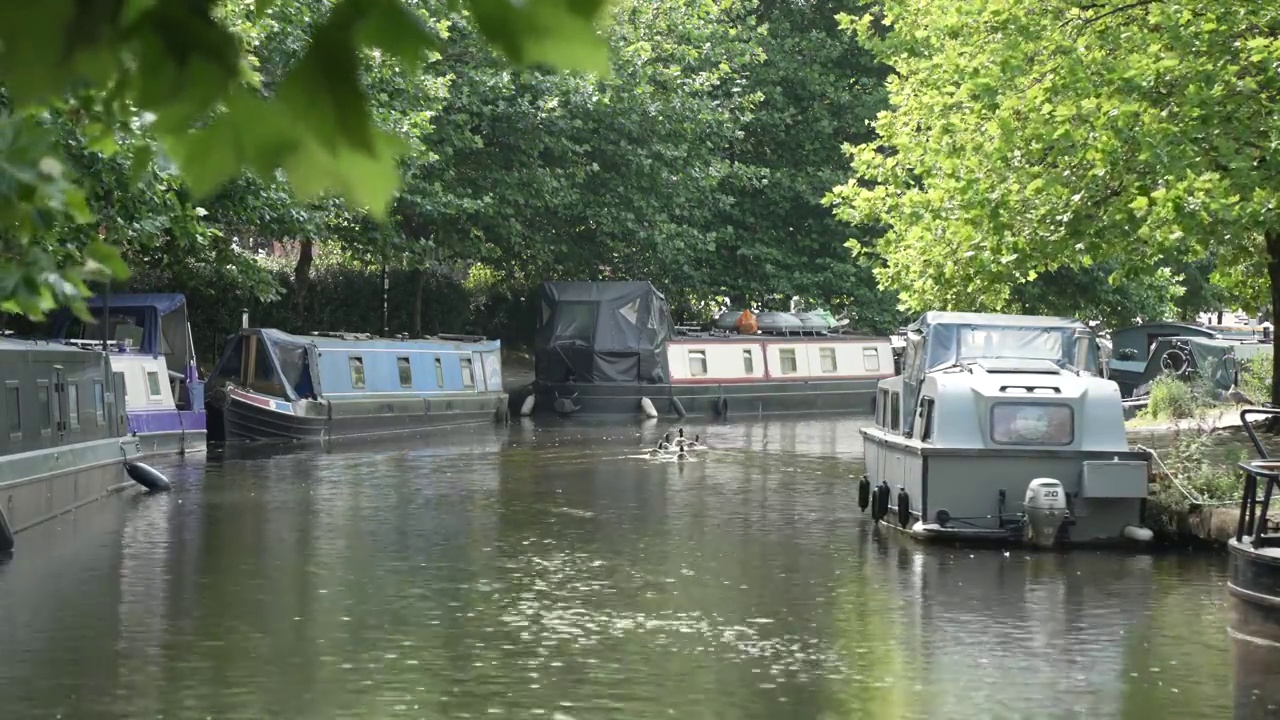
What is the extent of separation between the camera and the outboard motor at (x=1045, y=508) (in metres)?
16.7

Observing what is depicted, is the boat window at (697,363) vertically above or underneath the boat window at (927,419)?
above

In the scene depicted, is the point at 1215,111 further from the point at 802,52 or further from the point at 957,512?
the point at 802,52

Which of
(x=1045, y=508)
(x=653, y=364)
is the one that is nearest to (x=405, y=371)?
(x=653, y=364)

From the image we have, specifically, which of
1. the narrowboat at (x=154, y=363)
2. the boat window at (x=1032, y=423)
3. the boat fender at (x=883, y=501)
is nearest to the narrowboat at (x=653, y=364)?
the narrowboat at (x=154, y=363)

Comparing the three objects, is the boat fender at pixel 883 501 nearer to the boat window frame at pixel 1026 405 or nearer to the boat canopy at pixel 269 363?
the boat window frame at pixel 1026 405

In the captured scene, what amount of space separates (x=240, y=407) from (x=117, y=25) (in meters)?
29.5

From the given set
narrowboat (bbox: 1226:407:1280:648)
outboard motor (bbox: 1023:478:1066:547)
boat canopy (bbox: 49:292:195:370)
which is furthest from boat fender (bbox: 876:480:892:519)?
boat canopy (bbox: 49:292:195:370)

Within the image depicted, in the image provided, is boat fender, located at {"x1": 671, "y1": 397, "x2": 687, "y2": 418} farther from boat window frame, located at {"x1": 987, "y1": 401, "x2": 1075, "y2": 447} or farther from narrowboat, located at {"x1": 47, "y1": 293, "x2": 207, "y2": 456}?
boat window frame, located at {"x1": 987, "y1": 401, "x2": 1075, "y2": 447}

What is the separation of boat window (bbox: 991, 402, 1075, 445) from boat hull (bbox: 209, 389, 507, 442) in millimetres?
17720

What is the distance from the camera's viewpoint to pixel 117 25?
8.71ft

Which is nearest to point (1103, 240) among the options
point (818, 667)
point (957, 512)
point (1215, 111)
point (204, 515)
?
point (1215, 111)

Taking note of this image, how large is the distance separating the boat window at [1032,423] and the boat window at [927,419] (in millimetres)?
627

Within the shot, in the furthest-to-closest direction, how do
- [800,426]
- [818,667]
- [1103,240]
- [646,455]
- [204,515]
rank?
[800,426] < [646,455] < [204,515] < [1103,240] < [818,667]

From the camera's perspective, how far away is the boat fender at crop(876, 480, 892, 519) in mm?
19312
